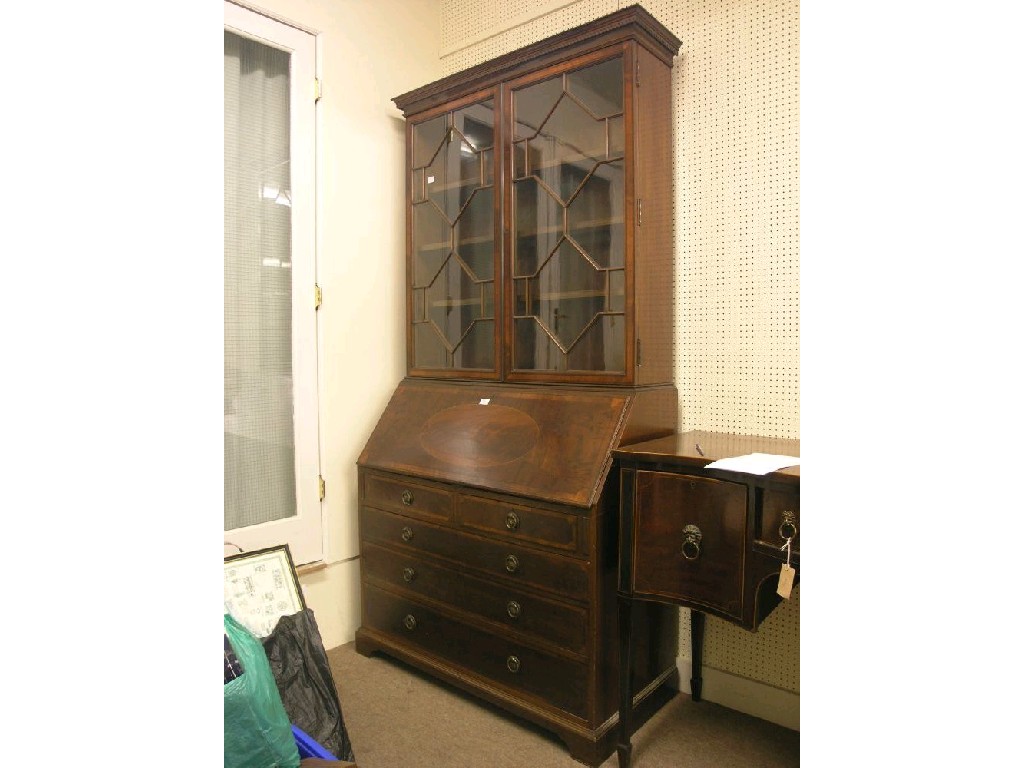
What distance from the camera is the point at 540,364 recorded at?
2244mm

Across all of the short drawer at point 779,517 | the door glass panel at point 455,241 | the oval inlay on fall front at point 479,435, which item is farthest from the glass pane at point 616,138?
the short drawer at point 779,517

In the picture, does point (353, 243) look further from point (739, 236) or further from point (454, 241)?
point (739, 236)

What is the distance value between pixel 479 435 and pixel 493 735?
3.10ft

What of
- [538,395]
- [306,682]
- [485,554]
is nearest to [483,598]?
[485,554]

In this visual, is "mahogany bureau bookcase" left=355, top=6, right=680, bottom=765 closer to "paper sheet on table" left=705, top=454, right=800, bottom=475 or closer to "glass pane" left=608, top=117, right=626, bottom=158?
"glass pane" left=608, top=117, right=626, bottom=158

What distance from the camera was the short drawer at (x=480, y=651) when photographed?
191 cm

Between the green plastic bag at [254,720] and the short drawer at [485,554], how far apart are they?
2.52ft

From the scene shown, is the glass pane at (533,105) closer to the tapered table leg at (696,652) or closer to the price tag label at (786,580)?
the price tag label at (786,580)

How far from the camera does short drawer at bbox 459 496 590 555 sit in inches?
73.4

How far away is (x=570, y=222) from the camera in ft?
7.09

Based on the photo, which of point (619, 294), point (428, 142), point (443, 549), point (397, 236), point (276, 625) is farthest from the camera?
point (397, 236)

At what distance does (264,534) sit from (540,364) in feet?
3.96
